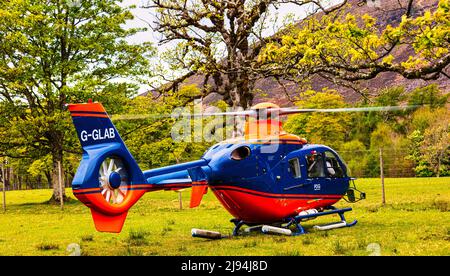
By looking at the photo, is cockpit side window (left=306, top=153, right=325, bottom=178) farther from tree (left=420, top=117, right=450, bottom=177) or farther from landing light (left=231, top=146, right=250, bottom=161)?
Result: tree (left=420, top=117, right=450, bottom=177)

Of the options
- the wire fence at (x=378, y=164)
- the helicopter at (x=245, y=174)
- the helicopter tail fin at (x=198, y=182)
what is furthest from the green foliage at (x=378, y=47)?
the wire fence at (x=378, y=164)

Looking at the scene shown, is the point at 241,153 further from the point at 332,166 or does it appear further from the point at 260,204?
the point at 332,166

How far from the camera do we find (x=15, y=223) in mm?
22250

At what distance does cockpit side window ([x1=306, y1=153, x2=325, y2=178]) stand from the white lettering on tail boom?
6107mm

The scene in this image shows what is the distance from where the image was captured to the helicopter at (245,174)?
1094cm

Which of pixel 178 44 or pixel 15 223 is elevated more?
pixel 178 44

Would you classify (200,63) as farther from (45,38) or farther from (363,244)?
(363,244)

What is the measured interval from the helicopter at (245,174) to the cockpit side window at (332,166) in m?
0.03

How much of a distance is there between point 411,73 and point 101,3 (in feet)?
88.6

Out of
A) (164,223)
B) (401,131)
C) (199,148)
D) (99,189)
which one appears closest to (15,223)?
(164,223)

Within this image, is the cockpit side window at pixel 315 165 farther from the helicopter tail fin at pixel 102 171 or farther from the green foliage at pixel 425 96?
the green foliage at pixel 425 96

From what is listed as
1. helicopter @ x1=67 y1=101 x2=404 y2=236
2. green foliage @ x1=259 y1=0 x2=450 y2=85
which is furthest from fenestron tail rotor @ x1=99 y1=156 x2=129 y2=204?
green foliage @ x1=259 y1=0 x2=450 y2=85

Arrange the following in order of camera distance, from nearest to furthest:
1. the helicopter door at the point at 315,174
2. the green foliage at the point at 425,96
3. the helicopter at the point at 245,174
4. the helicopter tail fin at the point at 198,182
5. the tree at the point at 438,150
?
the helicopter at the point at 245,174
the helicopter tail fin at the point at 198,182
the helicopter door at the point at 315,174
the tree at the point at 438,150
the green foliage at the point at 425,96

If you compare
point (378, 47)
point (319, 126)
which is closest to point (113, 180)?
point (378, 47)
